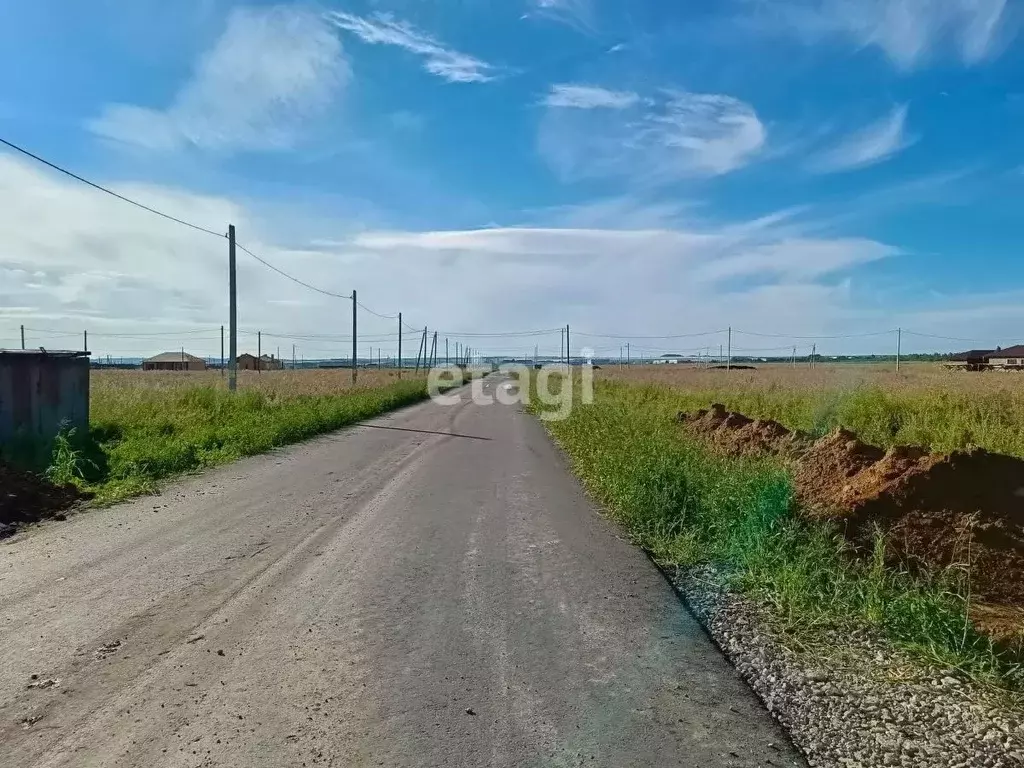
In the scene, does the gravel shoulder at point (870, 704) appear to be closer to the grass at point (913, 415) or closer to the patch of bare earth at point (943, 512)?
the patch of bare earth at point (943, 512)

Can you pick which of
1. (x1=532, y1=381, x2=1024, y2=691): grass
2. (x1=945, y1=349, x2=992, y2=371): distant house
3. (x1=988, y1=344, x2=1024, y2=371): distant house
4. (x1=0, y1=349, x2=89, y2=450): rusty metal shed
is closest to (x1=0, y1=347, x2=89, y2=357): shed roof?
(x1=0, y1=349, x2=89, y2=450): rusty metal shed

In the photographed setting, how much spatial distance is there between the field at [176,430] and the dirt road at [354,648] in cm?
237

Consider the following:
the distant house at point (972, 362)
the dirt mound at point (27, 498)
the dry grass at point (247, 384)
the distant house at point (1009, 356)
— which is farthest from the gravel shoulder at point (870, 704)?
the distant house at point (1009, 356)

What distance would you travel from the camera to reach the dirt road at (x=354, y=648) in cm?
311

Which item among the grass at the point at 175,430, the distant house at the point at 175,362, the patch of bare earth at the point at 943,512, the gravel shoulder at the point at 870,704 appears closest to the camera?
the gravel shoulder at the point at 870,704

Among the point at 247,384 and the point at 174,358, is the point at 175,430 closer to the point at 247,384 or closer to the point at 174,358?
the point at 247,384

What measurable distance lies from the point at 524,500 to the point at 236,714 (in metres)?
5.65

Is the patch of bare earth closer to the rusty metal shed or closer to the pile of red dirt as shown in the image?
the pile of red dirt

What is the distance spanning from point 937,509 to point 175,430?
13.3m

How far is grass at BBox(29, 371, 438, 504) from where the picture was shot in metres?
9.88

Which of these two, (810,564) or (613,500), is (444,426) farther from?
(810,564)

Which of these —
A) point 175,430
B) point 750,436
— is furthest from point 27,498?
point 750,436

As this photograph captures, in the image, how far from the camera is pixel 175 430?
1413 cm

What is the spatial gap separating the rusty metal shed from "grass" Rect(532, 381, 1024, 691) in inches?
364
